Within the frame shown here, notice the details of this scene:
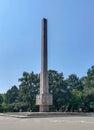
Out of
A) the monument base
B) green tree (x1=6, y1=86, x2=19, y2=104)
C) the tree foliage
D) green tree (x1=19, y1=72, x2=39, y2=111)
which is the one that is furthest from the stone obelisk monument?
green tree (x1=6, y1=86, x2=19, y2=104)

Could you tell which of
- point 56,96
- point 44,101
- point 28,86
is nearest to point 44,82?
point 44,101

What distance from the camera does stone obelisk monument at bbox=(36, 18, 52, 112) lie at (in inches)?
1633

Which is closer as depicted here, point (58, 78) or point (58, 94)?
point (58, 94)

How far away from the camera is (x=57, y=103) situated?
60781 millimetres

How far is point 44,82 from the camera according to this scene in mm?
42469

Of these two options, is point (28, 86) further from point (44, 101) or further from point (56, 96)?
point (44, 101)

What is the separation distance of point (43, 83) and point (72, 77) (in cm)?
4032

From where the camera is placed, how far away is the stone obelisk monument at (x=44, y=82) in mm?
41469

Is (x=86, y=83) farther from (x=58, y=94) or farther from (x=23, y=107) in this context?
(x=23, y=107)

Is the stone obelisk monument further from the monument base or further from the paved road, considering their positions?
the paved road

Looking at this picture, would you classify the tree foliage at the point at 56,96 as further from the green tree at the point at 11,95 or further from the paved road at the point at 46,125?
the paved road at the point at 46,125

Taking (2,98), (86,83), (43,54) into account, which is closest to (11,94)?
(2,98)

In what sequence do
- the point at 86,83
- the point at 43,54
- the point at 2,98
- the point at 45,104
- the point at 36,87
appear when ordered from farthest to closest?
the point at 2,98 < the point at 86,83 < the point at 36,87 < the point at 43,54 < the point at 45,104

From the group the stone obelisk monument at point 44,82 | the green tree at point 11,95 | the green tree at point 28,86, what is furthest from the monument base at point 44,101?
the green tree at point 11,95
